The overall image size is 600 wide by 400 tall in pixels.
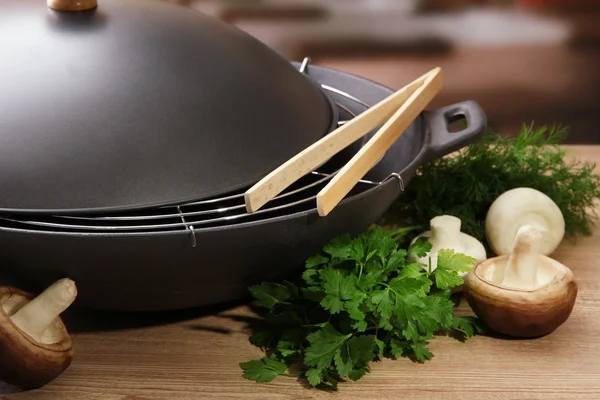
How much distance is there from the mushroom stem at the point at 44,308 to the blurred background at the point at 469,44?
1.45m

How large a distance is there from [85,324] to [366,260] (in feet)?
1.24

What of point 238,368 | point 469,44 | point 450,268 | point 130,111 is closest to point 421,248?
point 450,268

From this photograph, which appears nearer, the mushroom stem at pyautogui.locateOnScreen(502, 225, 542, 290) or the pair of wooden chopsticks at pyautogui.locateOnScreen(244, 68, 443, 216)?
the pair of wooden chopsticks at pyautogui.locateOnScreen(244, 68, 443, 216)

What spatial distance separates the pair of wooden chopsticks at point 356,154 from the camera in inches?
34.2

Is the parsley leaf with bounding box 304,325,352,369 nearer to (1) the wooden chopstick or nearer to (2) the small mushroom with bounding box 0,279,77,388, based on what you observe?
(1) the wooden chopstick

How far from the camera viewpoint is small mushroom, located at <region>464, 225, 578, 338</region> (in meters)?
0.98

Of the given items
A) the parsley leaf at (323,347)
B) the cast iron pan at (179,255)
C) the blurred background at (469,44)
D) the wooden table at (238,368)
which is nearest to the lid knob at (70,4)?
the cast iron pan at (179,255)

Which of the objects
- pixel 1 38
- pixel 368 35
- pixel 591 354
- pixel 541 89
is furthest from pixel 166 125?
pixel 541 89

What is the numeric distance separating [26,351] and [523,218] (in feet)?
2.32

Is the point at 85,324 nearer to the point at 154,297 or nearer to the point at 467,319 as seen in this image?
the point at 154,297

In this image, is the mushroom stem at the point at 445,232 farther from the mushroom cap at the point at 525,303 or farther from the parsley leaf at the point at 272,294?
the parsley leaf at the point at 272,294

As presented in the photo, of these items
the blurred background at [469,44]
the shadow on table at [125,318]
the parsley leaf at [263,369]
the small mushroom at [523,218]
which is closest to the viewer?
the parsley leaf at [263,369]

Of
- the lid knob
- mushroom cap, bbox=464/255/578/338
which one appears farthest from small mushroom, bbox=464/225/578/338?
the lid knob

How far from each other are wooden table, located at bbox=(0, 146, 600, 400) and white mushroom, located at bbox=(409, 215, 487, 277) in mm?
120
